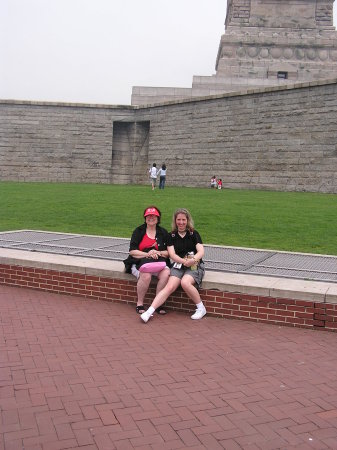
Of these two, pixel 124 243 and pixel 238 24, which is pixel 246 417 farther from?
pixel 238 24

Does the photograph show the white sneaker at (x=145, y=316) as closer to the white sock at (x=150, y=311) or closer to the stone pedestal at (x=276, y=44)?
the white sock at (x=150, y=311)

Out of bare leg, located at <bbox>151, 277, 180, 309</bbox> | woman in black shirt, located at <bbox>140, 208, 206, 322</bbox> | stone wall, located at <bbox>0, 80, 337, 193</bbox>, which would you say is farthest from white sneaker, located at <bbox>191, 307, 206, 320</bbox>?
stone wall, located at <bbox>0, 80, 337, 193</bbox>

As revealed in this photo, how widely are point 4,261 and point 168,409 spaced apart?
179 inches

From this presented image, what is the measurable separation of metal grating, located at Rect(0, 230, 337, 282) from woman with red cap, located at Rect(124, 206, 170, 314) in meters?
0.85

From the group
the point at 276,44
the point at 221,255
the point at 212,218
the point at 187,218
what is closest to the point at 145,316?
the point at 187,218

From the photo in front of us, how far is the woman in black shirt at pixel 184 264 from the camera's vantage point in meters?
6.19

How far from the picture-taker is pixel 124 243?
9.38 meters

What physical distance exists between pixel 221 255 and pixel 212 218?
5300 millimetres

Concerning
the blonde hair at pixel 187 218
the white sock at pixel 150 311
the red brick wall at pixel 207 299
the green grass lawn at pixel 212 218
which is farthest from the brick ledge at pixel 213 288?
the green grass lawn at pixel 212 218

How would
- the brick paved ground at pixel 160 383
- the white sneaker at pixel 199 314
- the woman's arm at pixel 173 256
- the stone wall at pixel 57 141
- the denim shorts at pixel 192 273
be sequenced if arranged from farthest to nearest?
the stone wall at pixel 57 141 → the woman's arm at pixel 173 256 → the denim shorts at pixel 192 273 → the white sneaker at pixel 199 314 → the brick paved ground at pixel 160 383

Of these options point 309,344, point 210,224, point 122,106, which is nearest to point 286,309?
point 309,344

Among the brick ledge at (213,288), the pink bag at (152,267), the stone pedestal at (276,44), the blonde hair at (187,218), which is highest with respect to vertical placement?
the stone pedestal at (276,44)

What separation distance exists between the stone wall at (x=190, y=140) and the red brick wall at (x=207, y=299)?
774 inches

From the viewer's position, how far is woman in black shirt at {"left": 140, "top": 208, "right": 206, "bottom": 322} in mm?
6188
